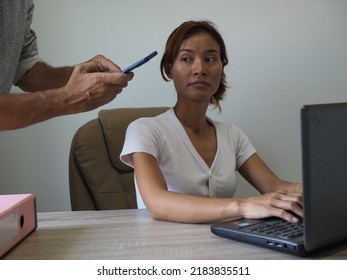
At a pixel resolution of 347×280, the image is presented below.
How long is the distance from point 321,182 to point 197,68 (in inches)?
33.1

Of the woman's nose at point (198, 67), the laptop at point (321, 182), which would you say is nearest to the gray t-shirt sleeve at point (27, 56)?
the woman's nose at point (198, 67)

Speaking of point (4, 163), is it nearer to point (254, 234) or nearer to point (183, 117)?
point (183, 117)

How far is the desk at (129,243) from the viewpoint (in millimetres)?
752

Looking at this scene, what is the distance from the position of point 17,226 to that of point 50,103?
0.36 meters

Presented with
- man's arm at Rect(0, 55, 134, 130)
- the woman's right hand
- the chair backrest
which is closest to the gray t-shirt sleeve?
the chair backrest

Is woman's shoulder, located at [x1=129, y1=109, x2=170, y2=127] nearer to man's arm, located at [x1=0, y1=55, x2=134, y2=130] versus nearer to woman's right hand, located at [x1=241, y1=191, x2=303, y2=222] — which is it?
man's arm, located at [x1=0, y1=55, x2=134, y2=130]

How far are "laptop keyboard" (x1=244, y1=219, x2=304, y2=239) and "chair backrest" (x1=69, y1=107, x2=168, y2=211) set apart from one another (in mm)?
847

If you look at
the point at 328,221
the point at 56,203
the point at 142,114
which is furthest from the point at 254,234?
the point at 56,203

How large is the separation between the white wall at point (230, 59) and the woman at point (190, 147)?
0.46m

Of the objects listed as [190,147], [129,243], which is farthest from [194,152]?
[129,243]

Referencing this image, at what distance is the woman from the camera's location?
118 centimetres

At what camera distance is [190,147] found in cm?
137

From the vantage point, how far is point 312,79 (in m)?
2.08

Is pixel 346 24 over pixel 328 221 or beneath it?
over
